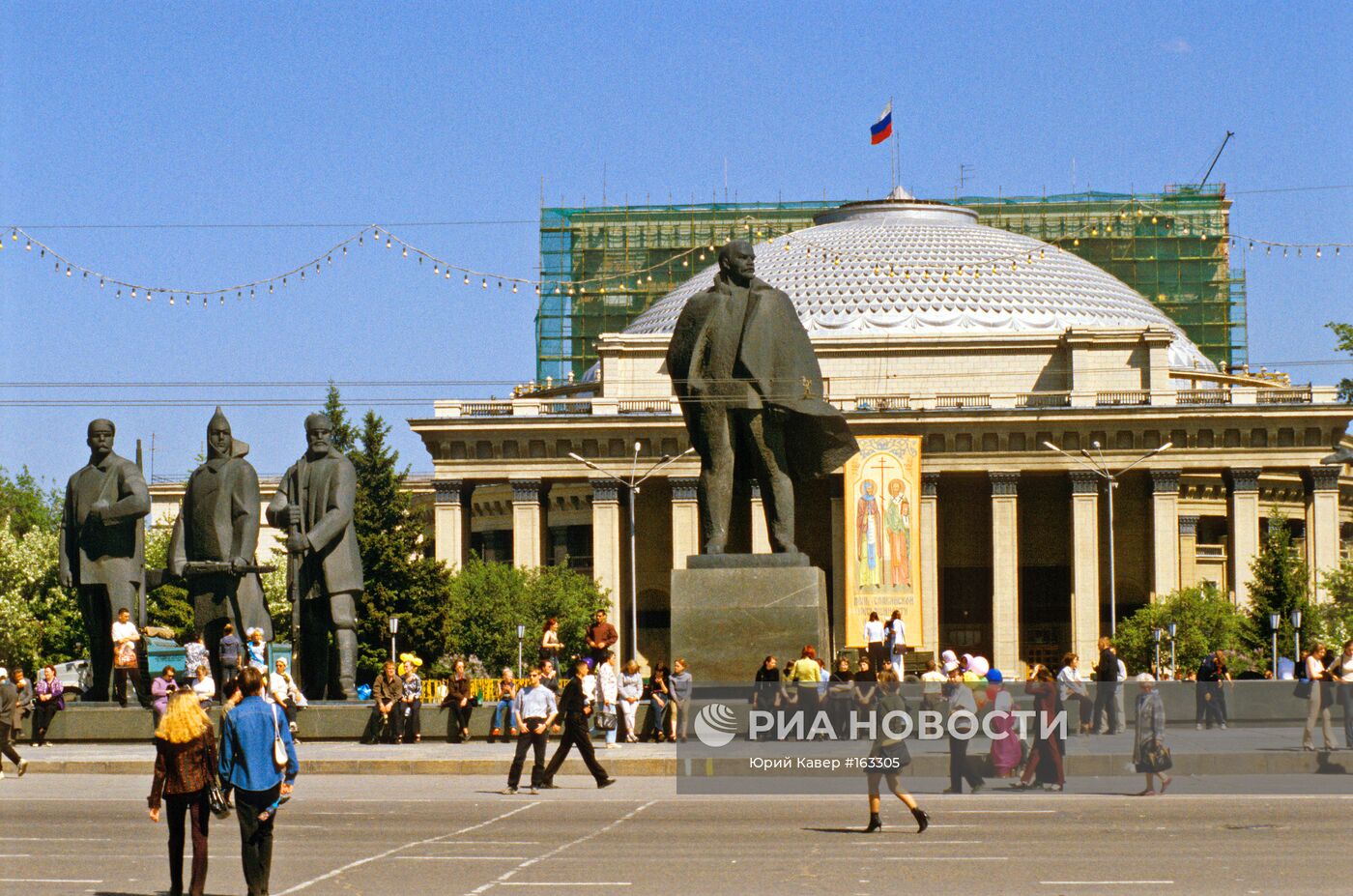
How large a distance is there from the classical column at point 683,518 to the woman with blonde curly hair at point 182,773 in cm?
7083

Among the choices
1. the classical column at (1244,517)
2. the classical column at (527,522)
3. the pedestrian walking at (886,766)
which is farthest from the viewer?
the classical column at (527,522)

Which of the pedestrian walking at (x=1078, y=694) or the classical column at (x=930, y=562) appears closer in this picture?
the pedestrian walking at (x=1078, y=694)

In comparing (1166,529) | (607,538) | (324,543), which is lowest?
(607,538)

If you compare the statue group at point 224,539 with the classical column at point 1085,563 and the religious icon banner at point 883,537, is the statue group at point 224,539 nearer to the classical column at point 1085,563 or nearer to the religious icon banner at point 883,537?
the religious icon banner at point 883,537

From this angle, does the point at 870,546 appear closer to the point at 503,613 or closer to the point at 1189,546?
the point at 503,613

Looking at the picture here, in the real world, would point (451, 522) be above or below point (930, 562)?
above

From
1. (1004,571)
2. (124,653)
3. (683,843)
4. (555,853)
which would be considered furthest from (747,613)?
(1004,571)

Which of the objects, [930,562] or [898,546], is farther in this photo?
[930,562]

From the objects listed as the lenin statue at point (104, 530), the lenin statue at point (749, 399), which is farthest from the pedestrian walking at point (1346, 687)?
the lenin statue at point (104, 530)

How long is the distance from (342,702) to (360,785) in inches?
183

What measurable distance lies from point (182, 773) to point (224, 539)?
447 inches

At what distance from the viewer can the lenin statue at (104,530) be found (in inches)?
996

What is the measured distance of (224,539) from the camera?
24938mm

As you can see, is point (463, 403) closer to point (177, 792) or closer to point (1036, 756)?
point (1036, 756)
